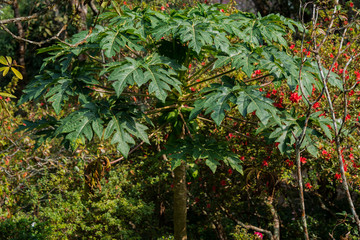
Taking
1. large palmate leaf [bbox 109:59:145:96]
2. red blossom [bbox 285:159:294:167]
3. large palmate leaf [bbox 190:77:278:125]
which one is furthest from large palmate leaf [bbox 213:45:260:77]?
red blossom [bbox 285:159:294:167]

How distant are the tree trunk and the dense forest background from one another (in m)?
0.01

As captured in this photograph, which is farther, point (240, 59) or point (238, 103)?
point (240, 59)

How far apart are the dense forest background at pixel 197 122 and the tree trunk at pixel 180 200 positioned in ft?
0.03

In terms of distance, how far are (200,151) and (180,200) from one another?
2.64ft

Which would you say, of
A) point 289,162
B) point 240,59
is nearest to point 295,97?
point 289,162

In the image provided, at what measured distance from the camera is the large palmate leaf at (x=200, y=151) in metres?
2.88

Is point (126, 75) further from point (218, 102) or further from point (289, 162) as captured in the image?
point (289, 162)

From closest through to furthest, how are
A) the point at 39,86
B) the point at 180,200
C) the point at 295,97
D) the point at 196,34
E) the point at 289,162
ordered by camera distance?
the point at 196,34 < the point at 39,86 < the point at 180,200 < the point at 295,97 < the point at 289,162

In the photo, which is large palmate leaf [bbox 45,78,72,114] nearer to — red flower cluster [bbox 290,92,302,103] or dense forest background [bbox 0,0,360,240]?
dense forest background [bbox 0,0,360,240]

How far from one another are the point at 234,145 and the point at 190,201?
1509 mm

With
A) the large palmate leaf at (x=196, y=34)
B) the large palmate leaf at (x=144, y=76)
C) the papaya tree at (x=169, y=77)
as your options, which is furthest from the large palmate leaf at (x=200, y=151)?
the large palmate leaf at (x=196, y=34)

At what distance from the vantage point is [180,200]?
3.51 metres

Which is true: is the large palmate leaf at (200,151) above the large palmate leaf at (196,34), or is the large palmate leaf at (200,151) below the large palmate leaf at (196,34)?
A: below

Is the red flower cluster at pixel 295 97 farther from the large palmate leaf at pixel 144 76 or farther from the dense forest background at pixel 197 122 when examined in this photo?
the large palmate leaf at pixel 144 76
